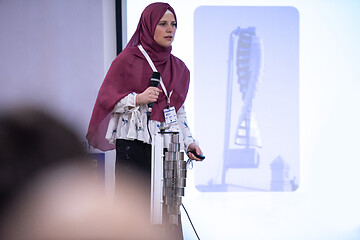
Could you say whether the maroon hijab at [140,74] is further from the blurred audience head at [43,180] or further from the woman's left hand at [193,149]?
the blurred audience head at [43,180]

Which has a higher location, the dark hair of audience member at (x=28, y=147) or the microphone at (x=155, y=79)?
the microphone at (x=155, y=79)

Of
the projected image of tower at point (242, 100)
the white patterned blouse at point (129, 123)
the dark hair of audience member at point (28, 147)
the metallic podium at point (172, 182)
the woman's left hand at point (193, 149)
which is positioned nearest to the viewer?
the dark hair of audience member at point (28, 147)

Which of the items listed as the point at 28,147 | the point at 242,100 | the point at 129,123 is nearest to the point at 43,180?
the point at 28,147

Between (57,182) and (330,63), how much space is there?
9.55 ft

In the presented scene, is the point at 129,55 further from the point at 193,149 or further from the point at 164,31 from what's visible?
the point at 193,149

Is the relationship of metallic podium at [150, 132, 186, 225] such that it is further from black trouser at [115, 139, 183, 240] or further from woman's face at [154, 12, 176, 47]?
woman's face at [154, 12, 176, 47]

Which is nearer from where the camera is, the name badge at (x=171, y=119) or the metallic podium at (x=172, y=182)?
the metallic podium at (x=172, y=182)

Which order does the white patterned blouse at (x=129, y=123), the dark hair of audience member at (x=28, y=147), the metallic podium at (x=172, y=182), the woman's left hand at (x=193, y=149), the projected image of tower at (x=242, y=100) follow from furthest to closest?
1. the projected image of tower at (x=242, y=100)
2. the woman's left hand at (x=193, y=149)
3. the white patterned blouse at (x=129, y=123)
4. the metallic podium at (x=172, y=182)
5. the dark hair of audience member at (x=28, y=147)

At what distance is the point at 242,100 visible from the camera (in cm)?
299

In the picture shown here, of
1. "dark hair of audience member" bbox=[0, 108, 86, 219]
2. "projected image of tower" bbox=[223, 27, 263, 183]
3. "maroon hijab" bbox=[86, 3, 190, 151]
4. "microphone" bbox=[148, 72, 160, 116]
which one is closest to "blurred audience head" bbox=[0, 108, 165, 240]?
"dark hair of audience member" bbox=[0, 108, 86, 219]

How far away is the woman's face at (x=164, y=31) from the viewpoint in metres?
2.03

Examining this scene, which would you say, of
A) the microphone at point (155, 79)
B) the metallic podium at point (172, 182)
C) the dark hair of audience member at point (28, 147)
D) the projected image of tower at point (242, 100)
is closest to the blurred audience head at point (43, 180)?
the dark hair of audience member at point (28, 147)

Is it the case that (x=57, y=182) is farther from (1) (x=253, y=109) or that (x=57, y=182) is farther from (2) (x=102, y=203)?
(1) (x=253, y=109)

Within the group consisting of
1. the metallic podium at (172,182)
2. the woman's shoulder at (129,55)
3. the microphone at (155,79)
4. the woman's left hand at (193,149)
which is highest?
the woman's shoulder at (129,55)
